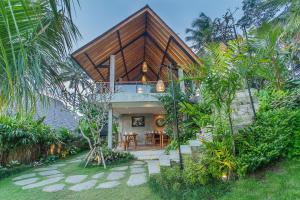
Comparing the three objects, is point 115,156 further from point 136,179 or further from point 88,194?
point 88,194

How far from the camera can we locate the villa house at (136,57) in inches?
350

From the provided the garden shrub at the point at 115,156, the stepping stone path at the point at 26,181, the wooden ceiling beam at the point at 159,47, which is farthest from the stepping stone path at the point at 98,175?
the wooden ceiling beam at the point at 159,47

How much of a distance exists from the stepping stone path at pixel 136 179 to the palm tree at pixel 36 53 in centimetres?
365

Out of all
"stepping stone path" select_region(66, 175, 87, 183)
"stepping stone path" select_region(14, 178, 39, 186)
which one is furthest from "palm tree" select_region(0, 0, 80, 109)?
"stepping stone path" select_region(14, 178, 39, 186)

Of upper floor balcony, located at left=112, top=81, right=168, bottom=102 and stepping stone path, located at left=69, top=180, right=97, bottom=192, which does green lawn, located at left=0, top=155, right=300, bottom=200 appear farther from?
upper floor balcony, located at left=112, top=81, right=168, bottom=102

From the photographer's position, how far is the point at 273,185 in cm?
339

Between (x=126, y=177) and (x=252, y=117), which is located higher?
(x=252, y=117)

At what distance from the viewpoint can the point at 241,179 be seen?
3771 mm

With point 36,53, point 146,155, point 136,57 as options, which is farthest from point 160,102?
point 36,53

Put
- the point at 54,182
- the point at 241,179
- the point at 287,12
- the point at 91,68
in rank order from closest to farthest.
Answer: the point at 241,179 < the point at 54,182 < the point at 287,12 < the point at 91,68

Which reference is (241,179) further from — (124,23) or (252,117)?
(124,23)

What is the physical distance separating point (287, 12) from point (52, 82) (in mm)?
6563

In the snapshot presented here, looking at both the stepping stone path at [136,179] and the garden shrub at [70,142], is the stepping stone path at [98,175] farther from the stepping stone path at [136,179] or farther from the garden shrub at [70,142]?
the garden shrub at [70,142]

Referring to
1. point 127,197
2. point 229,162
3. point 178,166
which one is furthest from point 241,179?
point 127,197
